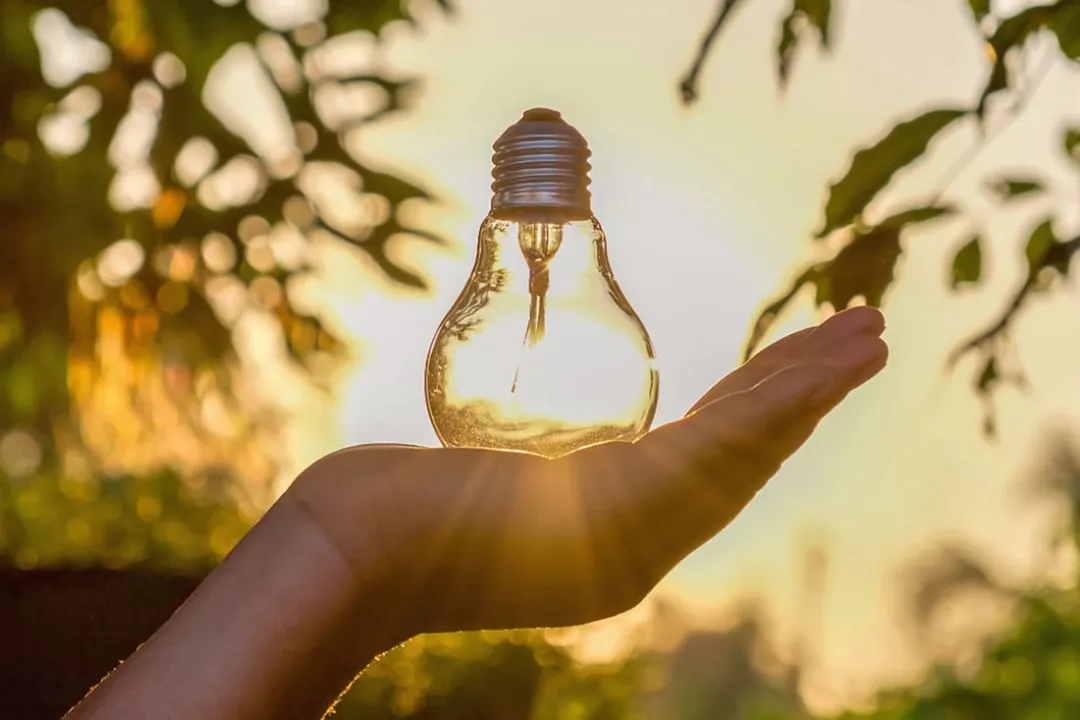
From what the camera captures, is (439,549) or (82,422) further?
(82,422)

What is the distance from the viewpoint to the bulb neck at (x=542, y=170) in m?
1.01

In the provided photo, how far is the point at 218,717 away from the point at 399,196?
246cm

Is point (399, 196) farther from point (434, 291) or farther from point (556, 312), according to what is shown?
point (556, 312)

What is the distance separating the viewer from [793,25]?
120 cm

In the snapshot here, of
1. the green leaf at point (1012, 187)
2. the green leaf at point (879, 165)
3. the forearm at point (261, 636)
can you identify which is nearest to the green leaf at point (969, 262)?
the green leaf at point (1012, 187)

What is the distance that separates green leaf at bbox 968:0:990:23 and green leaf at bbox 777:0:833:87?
5.7 inches

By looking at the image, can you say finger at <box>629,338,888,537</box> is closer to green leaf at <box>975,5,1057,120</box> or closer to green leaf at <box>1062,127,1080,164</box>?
green leaf at <box>975,5,1057,120</box>

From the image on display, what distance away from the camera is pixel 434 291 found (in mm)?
2941

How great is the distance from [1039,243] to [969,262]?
3.4 inches

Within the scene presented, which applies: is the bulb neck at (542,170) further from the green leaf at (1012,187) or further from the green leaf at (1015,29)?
the green leaf at (1012,187)

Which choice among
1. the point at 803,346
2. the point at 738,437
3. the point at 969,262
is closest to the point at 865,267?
the point at 969,262

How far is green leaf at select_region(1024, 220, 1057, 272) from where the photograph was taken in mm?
1172

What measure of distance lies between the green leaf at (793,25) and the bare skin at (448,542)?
0.46 meters

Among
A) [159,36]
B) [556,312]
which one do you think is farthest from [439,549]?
[159,36]
